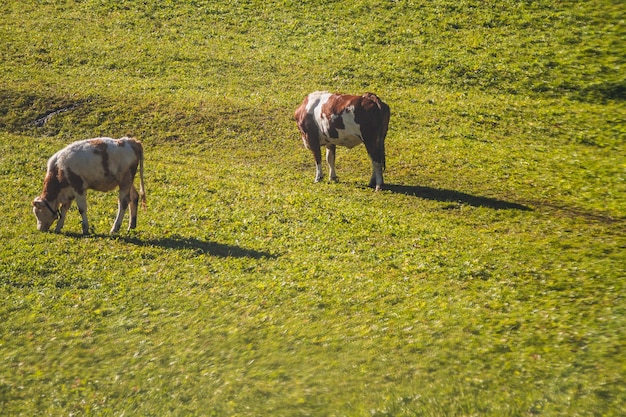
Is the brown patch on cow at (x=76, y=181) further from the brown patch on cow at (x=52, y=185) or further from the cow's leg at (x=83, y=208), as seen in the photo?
the brown patch on cow at (x=52, y=185)

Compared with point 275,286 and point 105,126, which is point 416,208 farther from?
point 105,126

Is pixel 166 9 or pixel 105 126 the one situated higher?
pixel 166 9

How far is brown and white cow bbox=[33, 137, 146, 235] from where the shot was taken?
1823 cm

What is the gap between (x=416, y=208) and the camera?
21.9 m

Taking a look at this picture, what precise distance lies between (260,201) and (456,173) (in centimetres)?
806

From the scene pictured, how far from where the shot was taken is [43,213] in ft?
62.1

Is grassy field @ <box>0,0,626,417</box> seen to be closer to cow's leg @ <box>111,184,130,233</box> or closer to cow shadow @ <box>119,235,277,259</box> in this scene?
cow shadow @ <box>119,235,277,259</box>

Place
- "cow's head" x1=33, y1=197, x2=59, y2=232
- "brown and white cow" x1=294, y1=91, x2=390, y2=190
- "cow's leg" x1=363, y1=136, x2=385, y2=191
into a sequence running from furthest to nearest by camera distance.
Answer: "cow's leg" x1=363, y1=136, x2=385, y2=191 → "brown and white cow" x1=294, y1=91, x2=390, y2=190 → "cow's head" x1=33, y1=197, x2=59, y2=232

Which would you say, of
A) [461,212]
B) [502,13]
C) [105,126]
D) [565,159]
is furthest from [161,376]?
[502,13]

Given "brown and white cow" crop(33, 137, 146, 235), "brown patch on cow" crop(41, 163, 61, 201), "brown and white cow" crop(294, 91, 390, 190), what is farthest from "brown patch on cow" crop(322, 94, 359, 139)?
"brown patch on cow" crop(41, 163, 61, 201)

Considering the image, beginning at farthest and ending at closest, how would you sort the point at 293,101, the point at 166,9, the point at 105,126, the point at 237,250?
the point at 166,9, the point at 293,101, the point at 105,126, the point at 237,250

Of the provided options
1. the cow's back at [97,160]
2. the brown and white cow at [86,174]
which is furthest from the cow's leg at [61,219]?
the cow's back at [97,160]

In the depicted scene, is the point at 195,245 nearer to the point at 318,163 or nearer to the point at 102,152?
the point at 102,152

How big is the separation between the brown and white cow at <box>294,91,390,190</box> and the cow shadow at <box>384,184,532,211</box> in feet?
2.85
